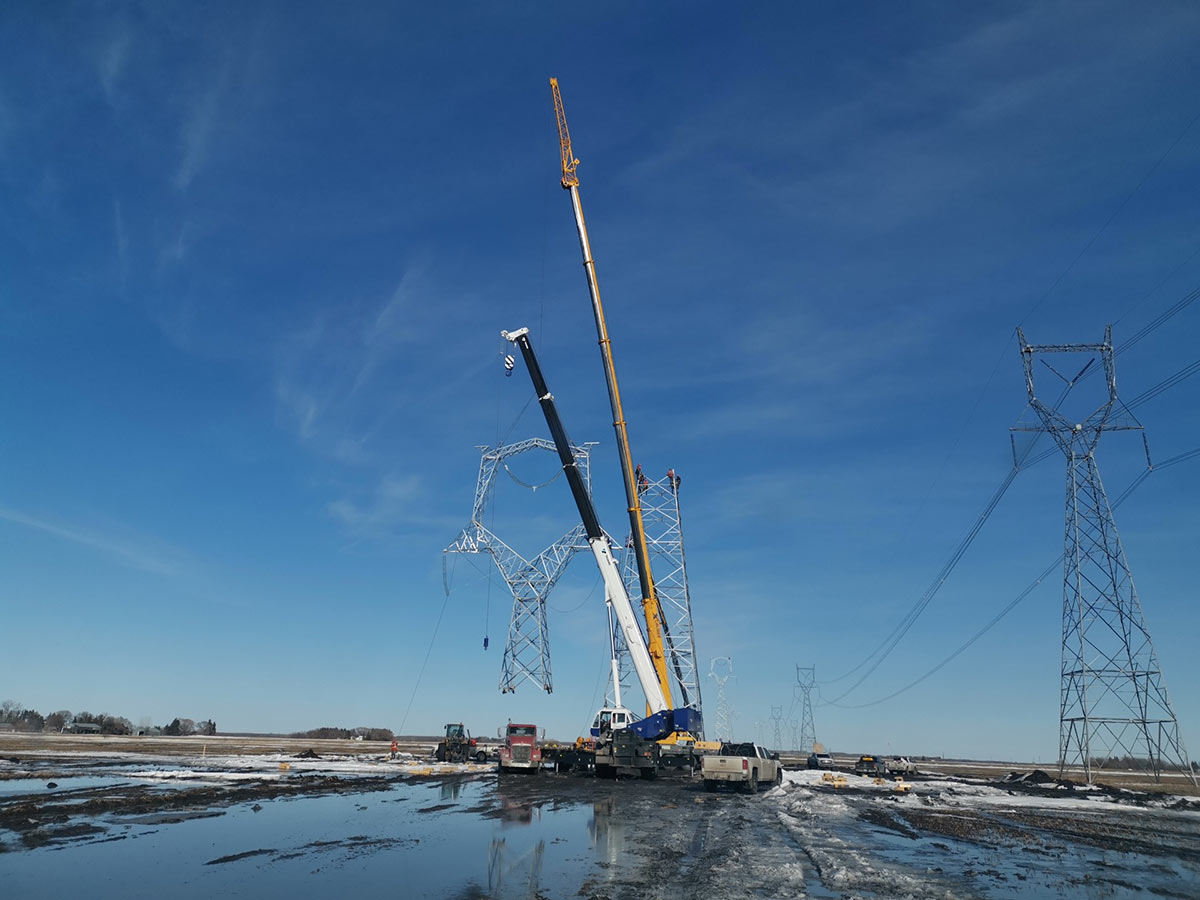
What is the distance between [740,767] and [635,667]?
11.8 metres

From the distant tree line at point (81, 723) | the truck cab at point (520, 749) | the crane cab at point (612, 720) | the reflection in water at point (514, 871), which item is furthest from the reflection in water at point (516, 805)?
the distant tree line at point (81, 723)

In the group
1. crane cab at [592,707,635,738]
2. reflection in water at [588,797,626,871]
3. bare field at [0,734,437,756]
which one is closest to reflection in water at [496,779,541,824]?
reflection in water at [588,797,626,871]

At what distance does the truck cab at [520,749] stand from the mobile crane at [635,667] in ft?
10.9

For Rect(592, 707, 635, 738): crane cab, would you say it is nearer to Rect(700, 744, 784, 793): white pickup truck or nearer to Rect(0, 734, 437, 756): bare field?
Rect(700, 744, 784, 793): white pickup truck

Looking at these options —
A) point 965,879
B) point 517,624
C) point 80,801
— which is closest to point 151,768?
point 80,801

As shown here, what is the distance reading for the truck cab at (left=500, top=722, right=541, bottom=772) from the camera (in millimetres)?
39906

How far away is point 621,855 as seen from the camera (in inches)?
597

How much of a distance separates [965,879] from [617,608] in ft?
103

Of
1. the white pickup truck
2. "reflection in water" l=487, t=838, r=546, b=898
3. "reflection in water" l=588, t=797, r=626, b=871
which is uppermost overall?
the white pickup truck

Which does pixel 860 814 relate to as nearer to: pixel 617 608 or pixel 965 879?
pixel 965 879

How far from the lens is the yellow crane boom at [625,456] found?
44.0 metres

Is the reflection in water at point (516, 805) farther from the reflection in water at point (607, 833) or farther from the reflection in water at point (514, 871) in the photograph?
the reflection in water at point (514, 871)

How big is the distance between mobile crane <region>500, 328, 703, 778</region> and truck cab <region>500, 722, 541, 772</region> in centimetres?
332

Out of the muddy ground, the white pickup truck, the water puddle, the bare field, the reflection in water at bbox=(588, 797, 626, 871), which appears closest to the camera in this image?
the water puddle
